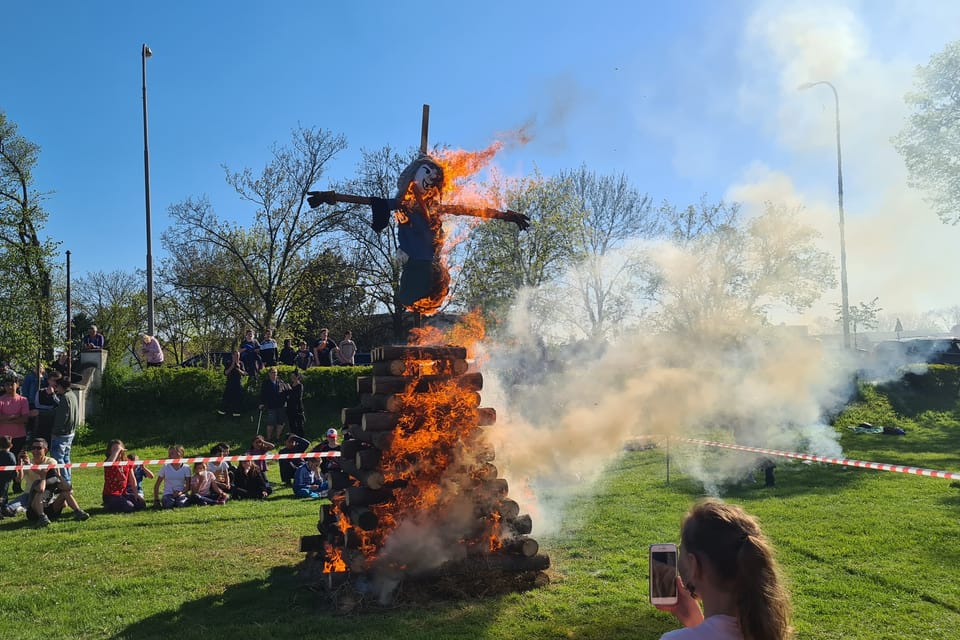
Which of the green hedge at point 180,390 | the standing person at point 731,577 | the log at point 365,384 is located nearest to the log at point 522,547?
the log at point 365,384

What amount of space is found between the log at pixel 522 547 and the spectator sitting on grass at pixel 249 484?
22.8 feet

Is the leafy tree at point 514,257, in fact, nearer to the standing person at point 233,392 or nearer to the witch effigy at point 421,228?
the standing person at point 233,392

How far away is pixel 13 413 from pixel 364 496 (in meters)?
9.40

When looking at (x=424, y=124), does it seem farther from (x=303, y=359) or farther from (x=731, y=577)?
(x=303, y=359)

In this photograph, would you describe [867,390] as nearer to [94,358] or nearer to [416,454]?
[416,454]

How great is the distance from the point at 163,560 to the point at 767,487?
352 inches

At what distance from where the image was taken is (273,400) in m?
17.6

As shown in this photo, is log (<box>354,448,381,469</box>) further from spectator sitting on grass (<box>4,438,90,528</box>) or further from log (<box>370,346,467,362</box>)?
spectator sitting on grass (<box>4,438,90,528</box>)

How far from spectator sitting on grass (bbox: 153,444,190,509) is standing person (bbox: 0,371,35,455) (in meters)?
3.00

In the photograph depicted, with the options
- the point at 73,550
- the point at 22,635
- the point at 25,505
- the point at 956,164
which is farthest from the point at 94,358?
the point at 956,164

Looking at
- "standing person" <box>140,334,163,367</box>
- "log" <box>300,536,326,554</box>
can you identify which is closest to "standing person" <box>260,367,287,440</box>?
"standing person" <box>140,334,163,367</box>

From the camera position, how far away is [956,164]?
26.5 meters

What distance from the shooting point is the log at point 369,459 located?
21.1 ft

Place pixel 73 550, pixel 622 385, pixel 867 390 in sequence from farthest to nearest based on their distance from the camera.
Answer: pixel 867 390 < pixel 622 385 < pixel 73 550
